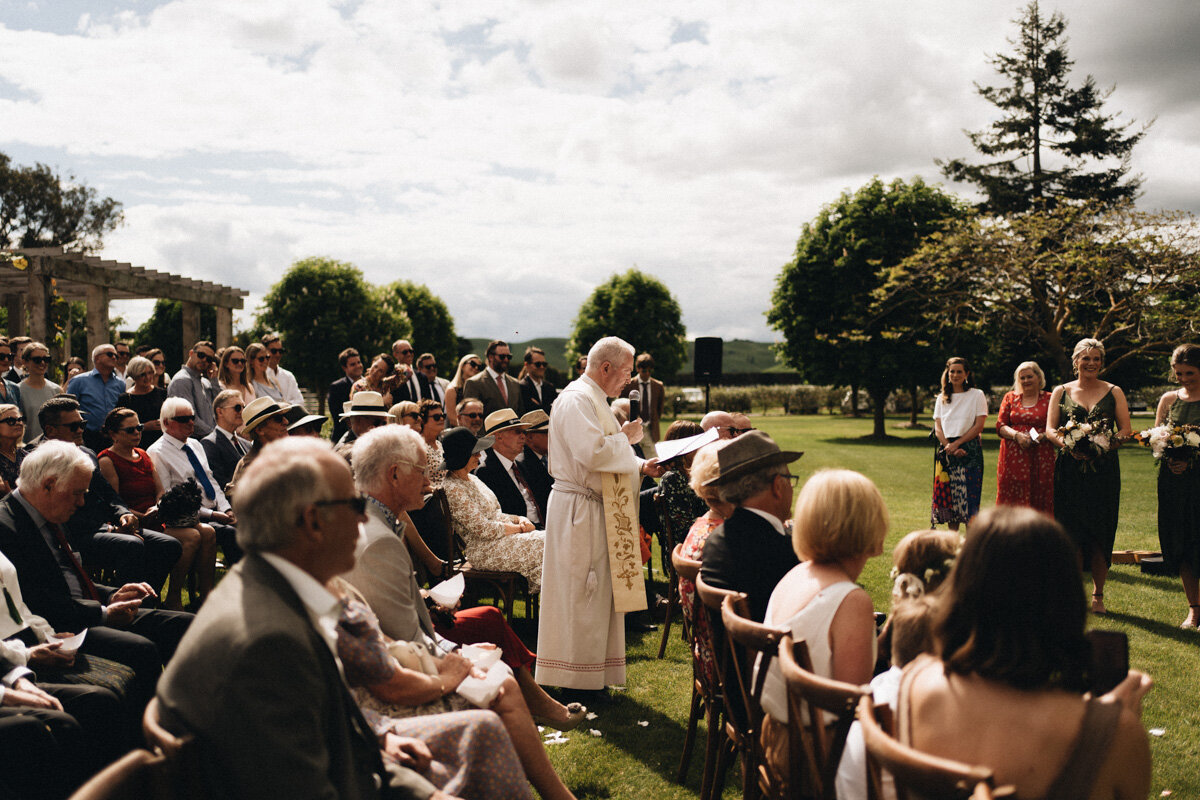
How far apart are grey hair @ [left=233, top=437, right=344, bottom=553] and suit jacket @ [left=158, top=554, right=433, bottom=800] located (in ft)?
0.35

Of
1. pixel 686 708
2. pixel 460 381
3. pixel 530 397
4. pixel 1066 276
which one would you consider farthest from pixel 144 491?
pixel 1066 276

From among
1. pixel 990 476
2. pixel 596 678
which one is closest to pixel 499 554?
pixel 596 678

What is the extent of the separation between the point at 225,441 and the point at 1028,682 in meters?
6.35

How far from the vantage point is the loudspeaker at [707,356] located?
49.8ft

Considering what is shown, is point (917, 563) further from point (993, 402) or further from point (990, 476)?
point (993, 402)

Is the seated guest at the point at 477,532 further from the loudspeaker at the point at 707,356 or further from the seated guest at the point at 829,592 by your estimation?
the loudspeaker at the point at 707,356

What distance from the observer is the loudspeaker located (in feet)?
49.8

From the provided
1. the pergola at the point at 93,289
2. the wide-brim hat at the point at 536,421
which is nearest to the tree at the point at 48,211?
the pergola at the point at 93,289

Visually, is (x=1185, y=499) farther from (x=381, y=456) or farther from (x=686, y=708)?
(x=381, y=456)

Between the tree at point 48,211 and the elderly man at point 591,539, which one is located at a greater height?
the tree at point 48,211

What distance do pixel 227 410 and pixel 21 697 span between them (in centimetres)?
397

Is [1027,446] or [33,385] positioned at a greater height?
[33,385]

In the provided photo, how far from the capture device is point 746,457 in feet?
10.9

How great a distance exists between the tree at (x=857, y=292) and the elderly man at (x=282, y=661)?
28.7m
